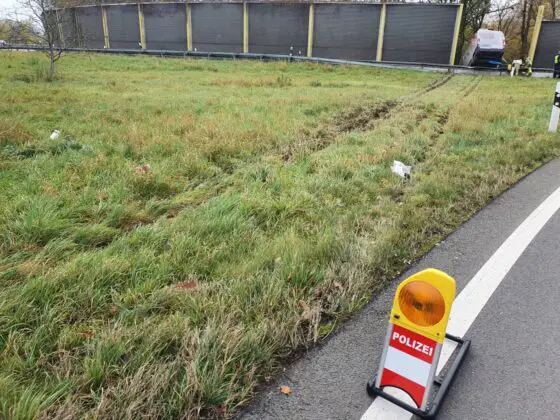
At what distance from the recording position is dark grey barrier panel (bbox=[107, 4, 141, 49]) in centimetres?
3906

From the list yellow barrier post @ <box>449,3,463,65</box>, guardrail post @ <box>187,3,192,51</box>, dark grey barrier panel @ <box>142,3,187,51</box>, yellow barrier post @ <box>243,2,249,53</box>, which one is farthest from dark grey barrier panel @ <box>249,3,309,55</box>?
yellow barrier post @ <box>449,3,463,65</box>

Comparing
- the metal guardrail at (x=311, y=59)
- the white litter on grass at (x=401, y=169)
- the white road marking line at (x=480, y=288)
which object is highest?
the metal guardrail at (x=311, y=59)

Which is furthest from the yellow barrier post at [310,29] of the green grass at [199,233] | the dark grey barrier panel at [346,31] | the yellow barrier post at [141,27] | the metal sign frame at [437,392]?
the metal sign frame at [437,392]

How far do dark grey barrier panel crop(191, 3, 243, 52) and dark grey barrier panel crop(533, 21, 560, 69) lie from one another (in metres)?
23.0

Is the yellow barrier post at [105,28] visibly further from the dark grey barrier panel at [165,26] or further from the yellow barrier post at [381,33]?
the yellow barrier post at [381,33]

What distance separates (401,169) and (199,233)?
10.9 ft

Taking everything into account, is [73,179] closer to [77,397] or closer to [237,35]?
[77,397]

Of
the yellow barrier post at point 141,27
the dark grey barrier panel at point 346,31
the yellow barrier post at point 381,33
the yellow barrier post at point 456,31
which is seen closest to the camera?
the yellow barrier post at point 456,31

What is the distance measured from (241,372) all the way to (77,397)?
32.5 inches

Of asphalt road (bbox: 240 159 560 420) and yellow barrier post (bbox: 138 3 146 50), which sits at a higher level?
yellow barrier post (bbox: 138 3 146 50)

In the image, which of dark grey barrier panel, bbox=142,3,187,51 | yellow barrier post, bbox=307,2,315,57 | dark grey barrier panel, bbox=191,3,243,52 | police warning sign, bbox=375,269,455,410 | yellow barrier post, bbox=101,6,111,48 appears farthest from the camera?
yellow barrier post, bbox=101,6,111,48

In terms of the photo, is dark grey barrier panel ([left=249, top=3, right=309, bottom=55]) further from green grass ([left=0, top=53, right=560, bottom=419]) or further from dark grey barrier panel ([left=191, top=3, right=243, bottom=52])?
green grass ([left=0, top=53, right=560, bottom=419])

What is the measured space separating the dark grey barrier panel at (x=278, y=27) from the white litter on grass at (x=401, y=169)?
30.4 metres

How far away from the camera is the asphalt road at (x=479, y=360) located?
2.11 metres
